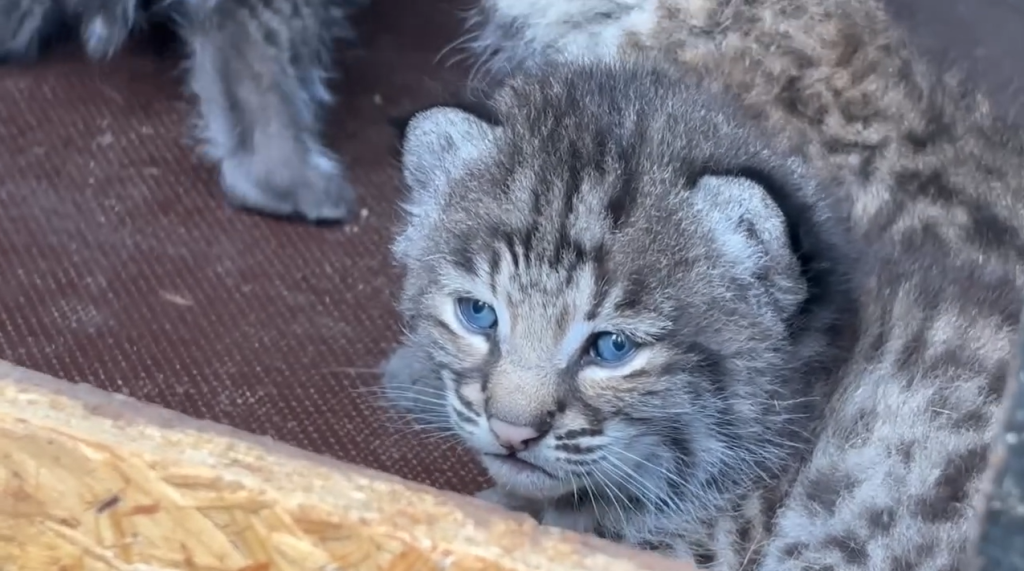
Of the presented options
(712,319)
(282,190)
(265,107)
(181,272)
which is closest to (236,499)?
(712,319)

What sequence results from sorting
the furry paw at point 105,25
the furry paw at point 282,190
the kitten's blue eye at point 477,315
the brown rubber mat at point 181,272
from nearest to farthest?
the kitten's blue eye at point 477,315 < the brown rubber mat at point 181,272 < the furry paw at point 282,190 < the furry paw at point 105,25

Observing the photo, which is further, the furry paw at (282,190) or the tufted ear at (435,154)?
the furry paw at (282,190)

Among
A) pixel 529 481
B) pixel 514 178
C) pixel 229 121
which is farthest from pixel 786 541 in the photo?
pixel 229 121

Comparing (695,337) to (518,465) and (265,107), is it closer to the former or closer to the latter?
(518,465)

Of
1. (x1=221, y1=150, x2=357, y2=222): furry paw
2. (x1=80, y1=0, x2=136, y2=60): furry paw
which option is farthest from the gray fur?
(x1=80, y1=0, x2=136, y2=60): furry paw

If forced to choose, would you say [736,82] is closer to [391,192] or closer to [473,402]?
[391,192]

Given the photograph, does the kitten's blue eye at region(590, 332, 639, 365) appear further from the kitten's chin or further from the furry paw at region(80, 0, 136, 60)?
the furry paw at region(80, 0, 136, 60)

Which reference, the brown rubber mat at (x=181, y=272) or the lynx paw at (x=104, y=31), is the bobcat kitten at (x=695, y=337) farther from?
the lynx paw at (x=104, y=31)

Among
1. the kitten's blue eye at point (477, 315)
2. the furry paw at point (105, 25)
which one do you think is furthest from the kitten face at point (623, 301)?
the furry paw at point (105, 25)
